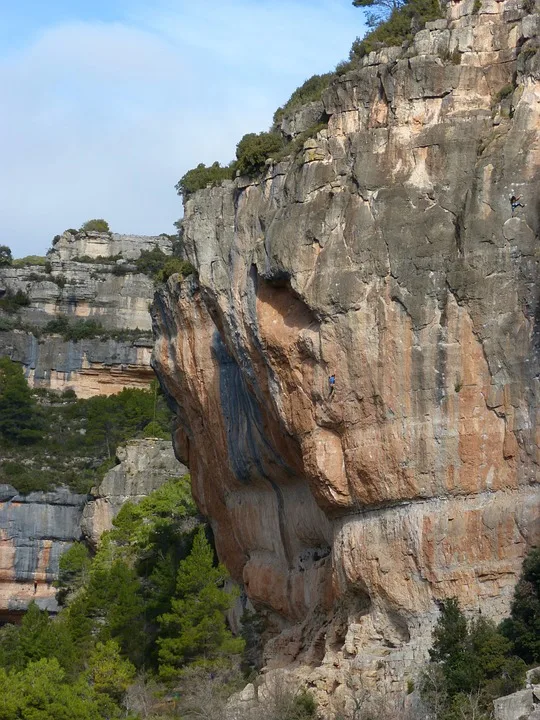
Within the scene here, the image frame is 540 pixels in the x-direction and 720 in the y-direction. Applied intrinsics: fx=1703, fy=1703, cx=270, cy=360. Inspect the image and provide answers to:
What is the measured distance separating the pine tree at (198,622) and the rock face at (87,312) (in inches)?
2151

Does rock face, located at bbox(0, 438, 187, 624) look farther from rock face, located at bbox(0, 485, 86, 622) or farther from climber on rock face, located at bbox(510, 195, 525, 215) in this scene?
climber on rock face, located at bbox(510, 195, 525, 215)

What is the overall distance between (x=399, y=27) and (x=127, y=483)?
40.2 metres

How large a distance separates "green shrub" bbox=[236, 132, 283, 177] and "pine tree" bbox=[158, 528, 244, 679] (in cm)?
1297

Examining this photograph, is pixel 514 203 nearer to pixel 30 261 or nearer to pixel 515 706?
pixel 515 706

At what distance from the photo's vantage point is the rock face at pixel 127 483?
263 ft

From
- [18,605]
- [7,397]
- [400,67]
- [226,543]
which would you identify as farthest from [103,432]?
[400,67]

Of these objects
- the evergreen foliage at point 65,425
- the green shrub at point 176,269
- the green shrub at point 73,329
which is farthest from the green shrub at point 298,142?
the green shrub at point 73,329

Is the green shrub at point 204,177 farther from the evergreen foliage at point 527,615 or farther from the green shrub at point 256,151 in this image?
the evergreen foliage at point 527,615

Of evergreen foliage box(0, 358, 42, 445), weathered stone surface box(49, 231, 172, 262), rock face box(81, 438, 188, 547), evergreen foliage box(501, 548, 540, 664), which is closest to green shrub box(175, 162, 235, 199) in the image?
evergreen foliage box(501, 548, 540, 664)

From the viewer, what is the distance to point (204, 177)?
171 feet

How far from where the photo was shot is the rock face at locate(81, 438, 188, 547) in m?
80.2

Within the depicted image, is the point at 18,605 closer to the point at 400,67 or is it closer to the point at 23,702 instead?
the point at 23,702

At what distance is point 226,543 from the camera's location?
53875mm

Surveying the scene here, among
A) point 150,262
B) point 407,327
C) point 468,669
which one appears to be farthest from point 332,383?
point 150,262
